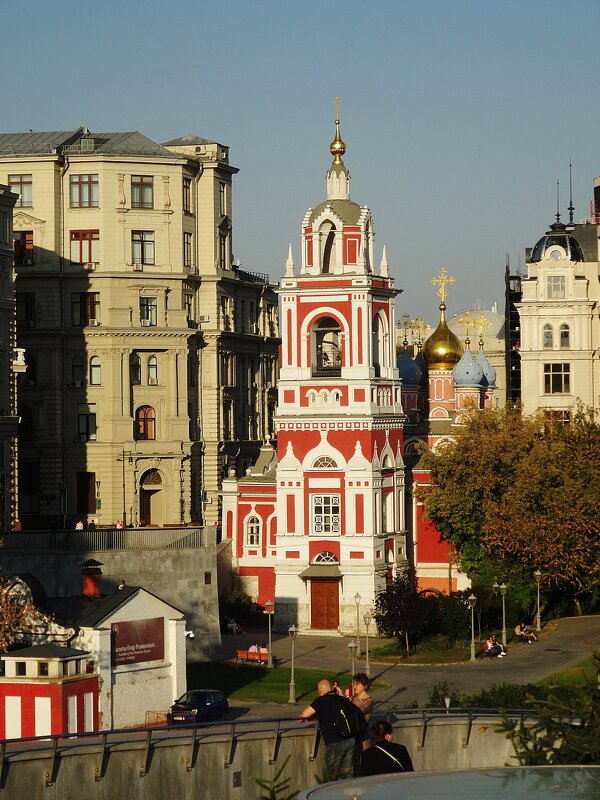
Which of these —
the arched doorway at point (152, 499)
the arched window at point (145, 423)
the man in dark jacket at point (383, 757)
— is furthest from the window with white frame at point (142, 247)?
the man in dark jacket at point (383, 757)

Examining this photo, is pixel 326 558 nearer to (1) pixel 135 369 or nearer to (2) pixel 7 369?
(2) pixel 7 369

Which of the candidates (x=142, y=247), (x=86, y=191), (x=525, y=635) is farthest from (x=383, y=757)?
(x=86, y=191)

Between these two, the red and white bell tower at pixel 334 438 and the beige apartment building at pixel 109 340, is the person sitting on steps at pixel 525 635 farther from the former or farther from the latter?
the beige apartment building at pixel 109 340

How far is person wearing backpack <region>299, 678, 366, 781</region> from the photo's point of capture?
31.8m

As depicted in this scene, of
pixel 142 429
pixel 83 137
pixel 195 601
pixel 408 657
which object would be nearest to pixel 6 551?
pixel 195 601

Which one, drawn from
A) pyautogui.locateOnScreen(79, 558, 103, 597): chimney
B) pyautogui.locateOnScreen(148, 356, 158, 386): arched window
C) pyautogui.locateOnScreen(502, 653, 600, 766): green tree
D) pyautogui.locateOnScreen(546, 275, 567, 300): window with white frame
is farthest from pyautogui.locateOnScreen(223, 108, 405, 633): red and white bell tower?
pyautogui.locateOnScreen(502, 653, 600, 766): green tree

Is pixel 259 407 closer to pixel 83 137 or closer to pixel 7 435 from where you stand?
pixel 83 137

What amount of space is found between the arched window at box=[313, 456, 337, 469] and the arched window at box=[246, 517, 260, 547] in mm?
5773

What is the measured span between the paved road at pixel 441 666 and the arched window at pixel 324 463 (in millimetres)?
7043

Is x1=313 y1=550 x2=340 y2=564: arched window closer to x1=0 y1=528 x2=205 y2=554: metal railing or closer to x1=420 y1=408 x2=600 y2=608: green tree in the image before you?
x1=420 y1=408 x2=600 y2=608: green tree

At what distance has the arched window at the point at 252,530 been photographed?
3423 inches

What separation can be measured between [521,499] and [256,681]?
18.7 m

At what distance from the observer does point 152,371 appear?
11056cm

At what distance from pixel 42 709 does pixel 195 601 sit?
22.5 metres
